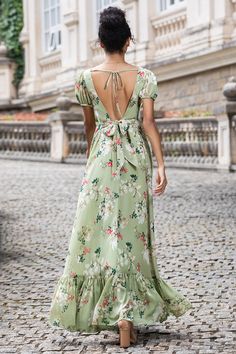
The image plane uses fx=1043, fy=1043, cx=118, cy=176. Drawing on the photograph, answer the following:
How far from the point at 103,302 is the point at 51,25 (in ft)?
77.3

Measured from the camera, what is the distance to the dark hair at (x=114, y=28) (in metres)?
5.19

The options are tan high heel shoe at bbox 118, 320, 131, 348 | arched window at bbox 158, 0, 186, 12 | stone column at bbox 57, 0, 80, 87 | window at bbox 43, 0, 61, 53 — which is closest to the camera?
tan high heel shoe at bbox 118, 320, 131, 348

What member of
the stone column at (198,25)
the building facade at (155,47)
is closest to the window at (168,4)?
the building facade at (155,47)

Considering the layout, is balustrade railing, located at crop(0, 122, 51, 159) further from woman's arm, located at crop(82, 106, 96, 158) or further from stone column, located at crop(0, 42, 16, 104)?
woman's arm, located at crop(82, 106, 96, 158)

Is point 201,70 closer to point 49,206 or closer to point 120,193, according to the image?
point 49,206

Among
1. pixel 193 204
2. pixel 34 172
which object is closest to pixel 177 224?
pixel 193 204

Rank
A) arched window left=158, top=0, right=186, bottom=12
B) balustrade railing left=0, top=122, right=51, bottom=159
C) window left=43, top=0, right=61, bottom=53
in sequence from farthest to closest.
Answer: window left=43, top=0, right=61, bottom=53 → balustrade railing left=0, top=122, right=51, bottom=159 → arched window left=158, top=0, right=186, bottom=12

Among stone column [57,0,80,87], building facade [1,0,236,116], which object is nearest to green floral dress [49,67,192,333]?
building facade [1,0,236,116]

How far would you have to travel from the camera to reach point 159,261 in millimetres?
7883

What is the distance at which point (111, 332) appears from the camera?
213 inches

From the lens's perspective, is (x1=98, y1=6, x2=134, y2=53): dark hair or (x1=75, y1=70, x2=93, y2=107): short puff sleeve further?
(x1=75, y1=70, x2=93, y2=107): short puff sleeve

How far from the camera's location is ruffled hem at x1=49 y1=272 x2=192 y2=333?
16.6ft

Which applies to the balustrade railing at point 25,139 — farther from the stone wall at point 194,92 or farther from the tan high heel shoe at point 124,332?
the tan high heel shoe at point 124,332

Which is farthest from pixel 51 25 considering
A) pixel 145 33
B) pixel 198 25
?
pixel 198 25
